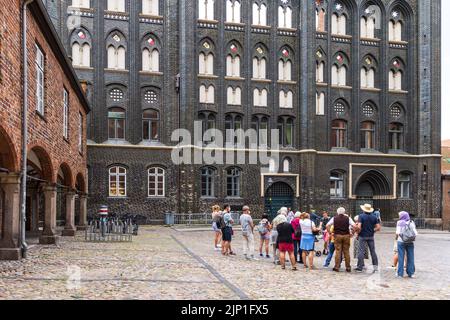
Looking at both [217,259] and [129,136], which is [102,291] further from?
[129,136]

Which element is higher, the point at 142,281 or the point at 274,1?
the point at 274,1

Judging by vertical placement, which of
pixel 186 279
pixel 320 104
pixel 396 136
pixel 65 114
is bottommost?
pixel 186 279

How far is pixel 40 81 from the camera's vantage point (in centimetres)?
1761

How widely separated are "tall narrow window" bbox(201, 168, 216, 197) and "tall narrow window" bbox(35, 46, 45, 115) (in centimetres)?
2100

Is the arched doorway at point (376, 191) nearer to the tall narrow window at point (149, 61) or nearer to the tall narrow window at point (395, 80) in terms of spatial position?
the tall narrow window at point (395, 80)

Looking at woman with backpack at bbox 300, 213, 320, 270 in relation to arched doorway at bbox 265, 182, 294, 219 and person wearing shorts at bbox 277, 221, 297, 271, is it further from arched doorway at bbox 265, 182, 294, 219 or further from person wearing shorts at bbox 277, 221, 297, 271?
arched doorway at bbox 265, 182, 294, 219

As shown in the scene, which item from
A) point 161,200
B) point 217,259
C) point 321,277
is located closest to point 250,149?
point 161,200

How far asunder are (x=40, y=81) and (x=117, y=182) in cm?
1978

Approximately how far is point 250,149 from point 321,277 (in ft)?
86.8

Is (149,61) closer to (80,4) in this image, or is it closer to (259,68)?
(80,4)

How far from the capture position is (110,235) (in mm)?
23625

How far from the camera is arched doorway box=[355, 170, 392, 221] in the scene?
138 feet

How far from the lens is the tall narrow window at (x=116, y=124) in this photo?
123ft

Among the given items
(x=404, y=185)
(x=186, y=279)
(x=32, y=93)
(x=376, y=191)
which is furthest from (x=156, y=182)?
(x=186, y=279)
